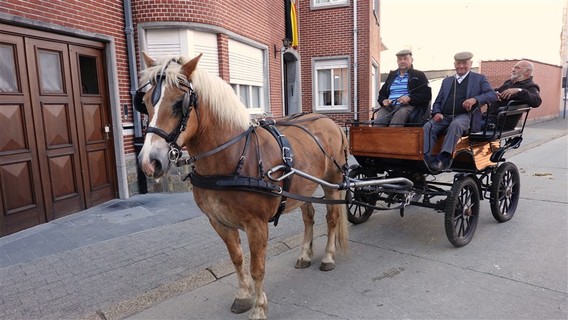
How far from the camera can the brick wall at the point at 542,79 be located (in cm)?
2042

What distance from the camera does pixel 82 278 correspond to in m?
3.95

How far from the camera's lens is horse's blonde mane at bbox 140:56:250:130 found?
8.08 feet

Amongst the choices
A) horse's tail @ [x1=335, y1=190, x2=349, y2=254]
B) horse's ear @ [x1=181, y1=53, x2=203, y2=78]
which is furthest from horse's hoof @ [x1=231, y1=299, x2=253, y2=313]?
horse's ear @ [x1=181, y1=53, x2=203, y2=78]

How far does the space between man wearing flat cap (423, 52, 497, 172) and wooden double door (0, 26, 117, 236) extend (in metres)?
5.40

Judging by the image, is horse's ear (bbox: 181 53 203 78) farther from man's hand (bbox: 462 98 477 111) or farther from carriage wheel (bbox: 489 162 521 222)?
carriage wheel (bbox: 489 162 521 222)

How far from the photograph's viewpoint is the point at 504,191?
17.9 feet

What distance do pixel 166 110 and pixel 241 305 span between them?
185cm

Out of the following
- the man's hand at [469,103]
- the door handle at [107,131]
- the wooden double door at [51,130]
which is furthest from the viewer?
the door handle at [107,131]

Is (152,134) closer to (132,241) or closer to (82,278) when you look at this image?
(82,278)

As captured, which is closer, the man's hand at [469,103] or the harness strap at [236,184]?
the harness strap at [236,184]

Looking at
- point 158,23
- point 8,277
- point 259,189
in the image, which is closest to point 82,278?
point 8,277

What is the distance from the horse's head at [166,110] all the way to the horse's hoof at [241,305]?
1536 mm

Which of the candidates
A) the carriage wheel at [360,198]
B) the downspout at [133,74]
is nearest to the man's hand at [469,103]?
the carriage wheel at [360,198]

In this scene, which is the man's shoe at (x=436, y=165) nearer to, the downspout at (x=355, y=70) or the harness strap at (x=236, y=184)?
the harness strap at (x=236, y=184)
